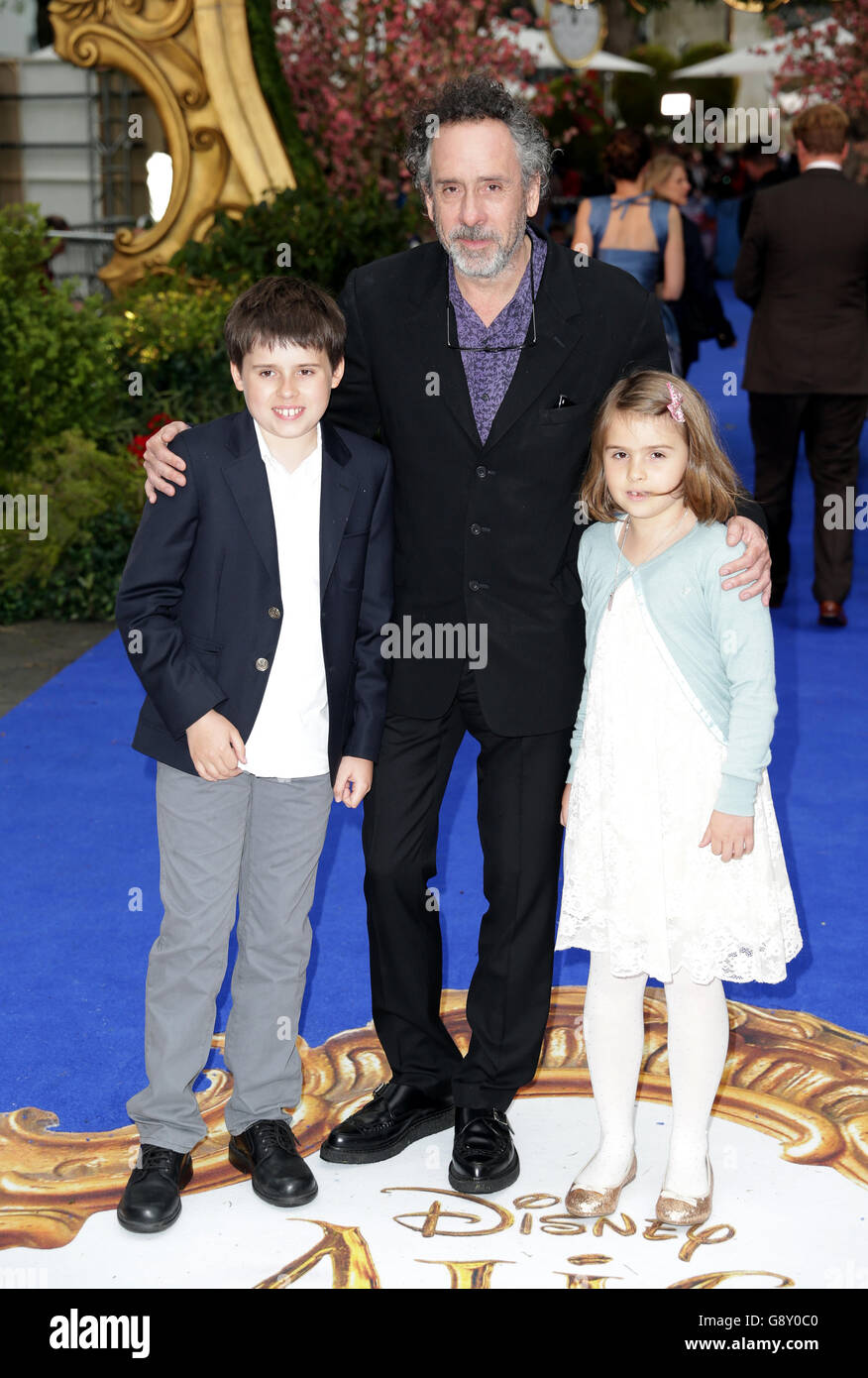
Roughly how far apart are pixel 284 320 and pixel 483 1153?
1822 mm

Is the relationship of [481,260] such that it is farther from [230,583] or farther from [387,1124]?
[387,1124]

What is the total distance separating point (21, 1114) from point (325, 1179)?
0.80m

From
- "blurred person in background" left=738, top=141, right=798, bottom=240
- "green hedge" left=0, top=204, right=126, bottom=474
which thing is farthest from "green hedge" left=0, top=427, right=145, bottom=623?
"blurred person in background" left=738, top=141, right=798, bottom=240

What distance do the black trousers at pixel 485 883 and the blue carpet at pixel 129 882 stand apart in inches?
28.3

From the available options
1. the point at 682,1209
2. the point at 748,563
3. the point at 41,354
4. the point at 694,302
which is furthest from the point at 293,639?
the point at 41,354

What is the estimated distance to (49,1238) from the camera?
312 centimetres

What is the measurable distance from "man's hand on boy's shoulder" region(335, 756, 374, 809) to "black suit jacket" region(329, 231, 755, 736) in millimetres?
171

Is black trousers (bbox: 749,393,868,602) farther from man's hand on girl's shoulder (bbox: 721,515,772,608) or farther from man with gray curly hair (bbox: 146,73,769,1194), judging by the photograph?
man's hand on girl's shoulder (bbox: 721,515,772,608)

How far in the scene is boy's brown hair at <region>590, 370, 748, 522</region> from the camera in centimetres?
306

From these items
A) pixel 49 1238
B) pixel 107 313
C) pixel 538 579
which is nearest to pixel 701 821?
pixel 538 579

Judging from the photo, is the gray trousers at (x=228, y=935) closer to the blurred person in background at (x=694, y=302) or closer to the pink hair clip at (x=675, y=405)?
the pink hair clip at (x=675, y=405)

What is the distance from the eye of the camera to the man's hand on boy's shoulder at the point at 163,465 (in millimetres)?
3095

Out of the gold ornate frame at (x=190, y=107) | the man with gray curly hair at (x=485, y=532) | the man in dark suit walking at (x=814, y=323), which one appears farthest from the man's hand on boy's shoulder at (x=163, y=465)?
the gold ornate frame at (x=190, y=107)

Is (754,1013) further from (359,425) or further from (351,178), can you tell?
(351,178)
